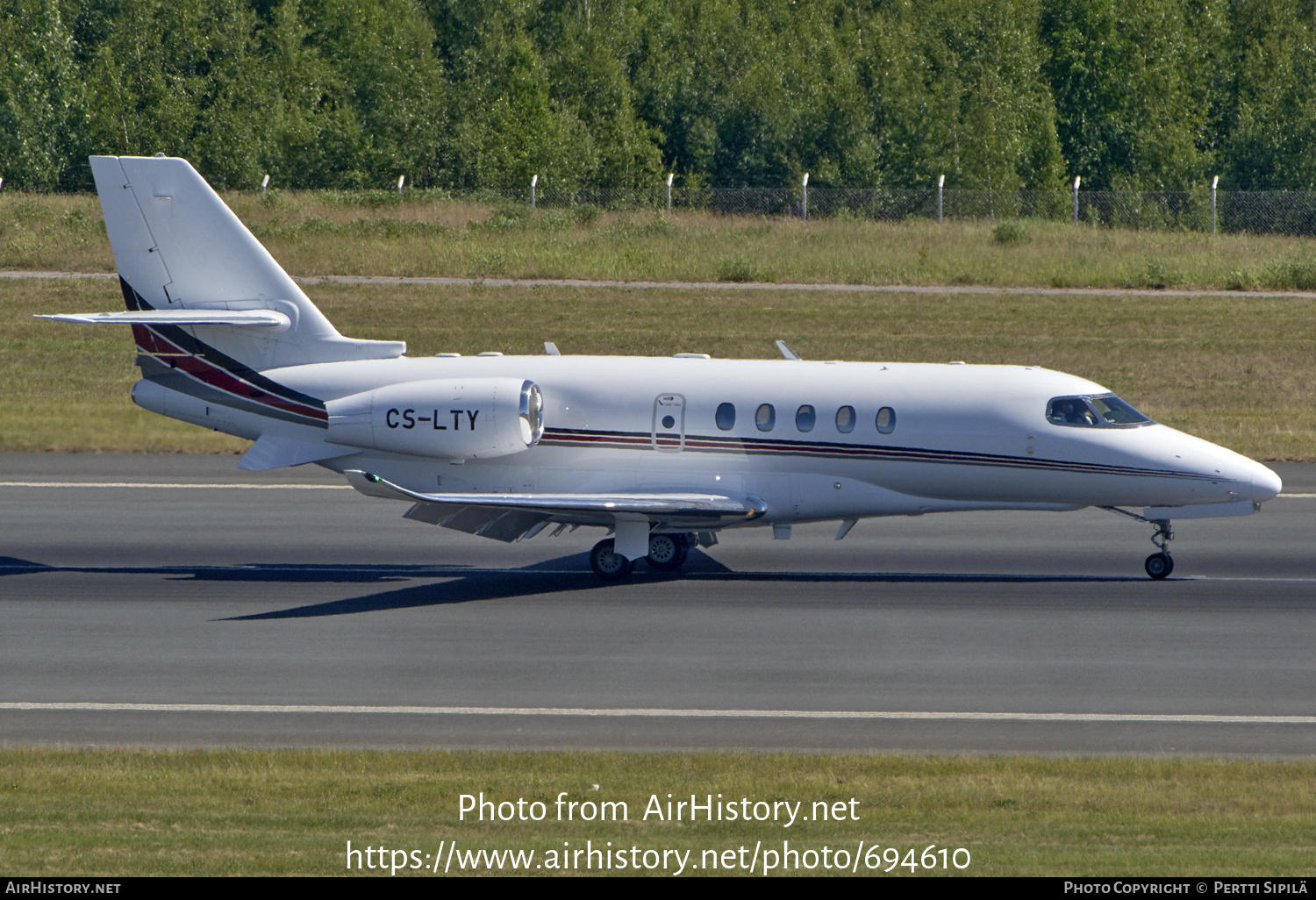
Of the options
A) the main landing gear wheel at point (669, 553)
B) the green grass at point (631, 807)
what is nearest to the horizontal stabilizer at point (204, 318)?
the main landing gear wheel at point (669, 553)

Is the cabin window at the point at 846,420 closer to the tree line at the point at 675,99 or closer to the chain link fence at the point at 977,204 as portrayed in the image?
the chain link fence at the point at 977,204

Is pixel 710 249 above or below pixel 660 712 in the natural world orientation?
above

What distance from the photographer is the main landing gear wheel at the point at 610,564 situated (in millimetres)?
21297

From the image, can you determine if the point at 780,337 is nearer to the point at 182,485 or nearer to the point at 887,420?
the point at 182,485

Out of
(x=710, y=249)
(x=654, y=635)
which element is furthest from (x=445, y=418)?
(x=710, y=249)

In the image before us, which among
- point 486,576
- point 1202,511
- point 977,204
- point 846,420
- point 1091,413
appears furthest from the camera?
point 977,204

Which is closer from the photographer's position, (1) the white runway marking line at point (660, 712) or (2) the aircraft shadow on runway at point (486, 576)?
(1) the white runway marking line at point (660, 712)

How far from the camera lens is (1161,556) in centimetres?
2131

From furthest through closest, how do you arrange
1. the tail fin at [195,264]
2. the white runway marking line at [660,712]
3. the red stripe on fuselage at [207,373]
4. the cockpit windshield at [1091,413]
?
the tail fin at [195,264] → the red stripe on fuselage at [207,373] → the cockpit windshield at [1091,413] → the white runway marking line at [660,712]

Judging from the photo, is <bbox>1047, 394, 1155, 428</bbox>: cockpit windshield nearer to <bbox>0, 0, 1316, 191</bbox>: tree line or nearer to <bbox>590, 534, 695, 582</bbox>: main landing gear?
<bbox>590, 534, 695, 582</bbox>: main landing gear

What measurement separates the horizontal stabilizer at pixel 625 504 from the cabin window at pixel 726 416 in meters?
0.92

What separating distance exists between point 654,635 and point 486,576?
4.09 m

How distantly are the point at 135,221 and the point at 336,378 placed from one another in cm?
354
